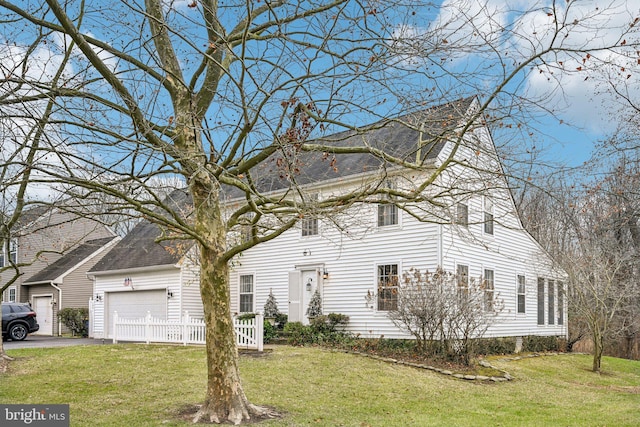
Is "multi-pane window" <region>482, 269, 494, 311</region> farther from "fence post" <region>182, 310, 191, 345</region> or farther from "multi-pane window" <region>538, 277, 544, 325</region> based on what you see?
"fence post" <region>182, 310, 191, 345</region>

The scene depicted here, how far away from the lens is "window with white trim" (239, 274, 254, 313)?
21547 mm

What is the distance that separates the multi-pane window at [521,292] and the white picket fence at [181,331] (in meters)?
9.16

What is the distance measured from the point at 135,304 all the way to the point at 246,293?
17.3 feet

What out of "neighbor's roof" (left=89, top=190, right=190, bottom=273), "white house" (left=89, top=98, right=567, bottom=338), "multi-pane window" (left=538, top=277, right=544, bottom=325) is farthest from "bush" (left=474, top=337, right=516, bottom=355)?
"neighbor's roof" (left=89, top=190, right=190, bottom=273)

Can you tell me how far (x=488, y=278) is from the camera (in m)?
19.2

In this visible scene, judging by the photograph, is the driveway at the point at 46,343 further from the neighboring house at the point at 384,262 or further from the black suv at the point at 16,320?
the neighboring house at the point at 384,262

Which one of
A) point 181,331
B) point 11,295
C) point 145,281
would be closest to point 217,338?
point 181,331

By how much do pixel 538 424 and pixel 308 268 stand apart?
35.3 ft

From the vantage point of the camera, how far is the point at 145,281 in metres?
23.3

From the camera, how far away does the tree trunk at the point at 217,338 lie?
8984mm

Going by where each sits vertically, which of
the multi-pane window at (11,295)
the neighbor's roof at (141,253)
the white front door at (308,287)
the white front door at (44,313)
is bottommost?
the white front door at (44,313)

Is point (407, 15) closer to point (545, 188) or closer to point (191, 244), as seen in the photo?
point (545, 188)

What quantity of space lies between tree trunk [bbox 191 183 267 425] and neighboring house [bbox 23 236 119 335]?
76.2 feet

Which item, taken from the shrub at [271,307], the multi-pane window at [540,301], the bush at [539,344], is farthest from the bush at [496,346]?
the shrub at [271,307]
